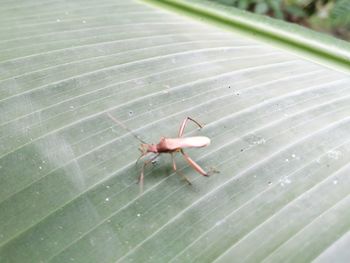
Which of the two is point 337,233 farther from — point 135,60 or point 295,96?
point 135,60

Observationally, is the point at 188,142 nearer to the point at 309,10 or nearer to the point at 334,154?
the point at 334,154

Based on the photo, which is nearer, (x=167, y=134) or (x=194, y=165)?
(x=194, y=165)

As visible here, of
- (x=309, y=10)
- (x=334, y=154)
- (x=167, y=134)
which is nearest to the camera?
(x=334, y=154)

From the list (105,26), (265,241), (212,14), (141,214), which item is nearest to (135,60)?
(105,26)

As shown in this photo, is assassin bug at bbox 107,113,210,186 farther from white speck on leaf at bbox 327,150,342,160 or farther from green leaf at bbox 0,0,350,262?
white speck on leaf at bbox 327,150,342,160

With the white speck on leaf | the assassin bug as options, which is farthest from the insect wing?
the white speck on leaf

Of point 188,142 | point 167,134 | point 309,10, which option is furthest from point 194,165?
point 309,10

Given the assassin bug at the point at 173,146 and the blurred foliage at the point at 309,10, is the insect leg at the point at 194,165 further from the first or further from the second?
the blurred foliage at the point at 309,10
